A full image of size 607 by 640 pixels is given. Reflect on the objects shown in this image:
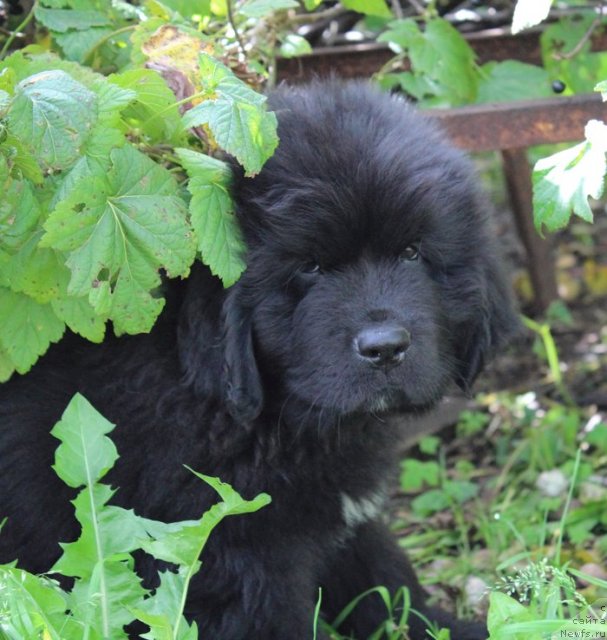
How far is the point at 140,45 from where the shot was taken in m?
2.68

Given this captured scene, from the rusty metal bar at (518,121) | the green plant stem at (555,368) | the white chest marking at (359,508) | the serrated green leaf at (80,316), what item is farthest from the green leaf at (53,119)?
the green plant stem at (555,368)

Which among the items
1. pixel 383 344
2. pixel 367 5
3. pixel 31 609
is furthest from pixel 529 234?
pixel 31 609

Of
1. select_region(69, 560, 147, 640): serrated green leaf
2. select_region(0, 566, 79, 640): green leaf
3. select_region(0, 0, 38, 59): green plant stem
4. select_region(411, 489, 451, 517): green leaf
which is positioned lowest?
select_region(411, 489, 451, 517): green leaf

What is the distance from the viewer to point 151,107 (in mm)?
2449

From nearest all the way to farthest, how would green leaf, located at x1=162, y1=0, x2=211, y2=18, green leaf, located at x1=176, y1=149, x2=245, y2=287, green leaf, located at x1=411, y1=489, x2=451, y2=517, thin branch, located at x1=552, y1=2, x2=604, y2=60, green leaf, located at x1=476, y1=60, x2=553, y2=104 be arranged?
green leaf, located at x1=176, y1=149, x2=245, y2=287 < green leaf, located at x1=162, y1=0, x2=211, y2=18 < thin branch, located at x1=552, y1=2, x2=604, y2=60 < green leaf, located at x1=476, y1=60, x2=553, y2=104 < green leaf, located at x1=411, y1=489, x2=451, y2=517

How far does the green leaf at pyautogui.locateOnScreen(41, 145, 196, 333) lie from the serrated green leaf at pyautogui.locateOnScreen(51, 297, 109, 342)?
7 cm

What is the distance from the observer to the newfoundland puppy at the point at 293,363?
244 centimetres

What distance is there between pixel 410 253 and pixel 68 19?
3.43 feet

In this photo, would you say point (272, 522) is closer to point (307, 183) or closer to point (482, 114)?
point (307, 183)

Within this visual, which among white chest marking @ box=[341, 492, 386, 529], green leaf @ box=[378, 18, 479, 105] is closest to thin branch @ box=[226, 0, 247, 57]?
green leaf @ box=[378, 18, 479, 105]

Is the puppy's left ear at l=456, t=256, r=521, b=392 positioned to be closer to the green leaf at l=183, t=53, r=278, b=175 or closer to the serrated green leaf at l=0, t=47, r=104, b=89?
the green leaf at l=183, t=53, r=278, b=175

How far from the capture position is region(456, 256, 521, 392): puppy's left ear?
2.68 meters

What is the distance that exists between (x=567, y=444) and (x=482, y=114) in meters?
1.30

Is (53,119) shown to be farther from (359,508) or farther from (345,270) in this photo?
(359,508)
